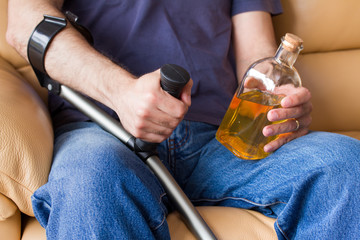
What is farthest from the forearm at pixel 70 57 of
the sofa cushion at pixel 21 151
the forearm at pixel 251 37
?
the forearm at pixel 251 37

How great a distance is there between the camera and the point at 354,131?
130 centimetres

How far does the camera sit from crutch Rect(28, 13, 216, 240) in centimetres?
67

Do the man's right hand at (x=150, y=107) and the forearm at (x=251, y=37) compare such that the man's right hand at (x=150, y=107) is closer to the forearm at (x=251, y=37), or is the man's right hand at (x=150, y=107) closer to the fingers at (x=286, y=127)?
the fingers at (x=286, y=127)

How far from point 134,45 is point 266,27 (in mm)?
412

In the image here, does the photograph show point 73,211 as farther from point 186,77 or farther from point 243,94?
point 243,94

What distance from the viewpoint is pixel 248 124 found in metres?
0.70

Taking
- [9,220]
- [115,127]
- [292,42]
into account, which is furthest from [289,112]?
[9,220]

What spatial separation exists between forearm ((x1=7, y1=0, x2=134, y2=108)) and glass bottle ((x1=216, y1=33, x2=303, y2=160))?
0.79 feet

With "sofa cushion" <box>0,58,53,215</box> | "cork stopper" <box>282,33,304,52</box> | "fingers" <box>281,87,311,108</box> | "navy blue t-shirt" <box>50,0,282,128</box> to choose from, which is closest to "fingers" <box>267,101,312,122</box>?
"fingers" <box>281,87,311,108</box>

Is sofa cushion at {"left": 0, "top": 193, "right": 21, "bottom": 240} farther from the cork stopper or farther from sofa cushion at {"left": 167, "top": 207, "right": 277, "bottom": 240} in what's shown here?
the cork stopper

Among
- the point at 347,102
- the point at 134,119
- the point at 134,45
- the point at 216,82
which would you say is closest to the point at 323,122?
the point at 347,102

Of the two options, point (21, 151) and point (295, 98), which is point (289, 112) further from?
point (21, 151)

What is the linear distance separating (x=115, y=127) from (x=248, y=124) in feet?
0.92

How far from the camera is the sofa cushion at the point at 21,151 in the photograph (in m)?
0.62
